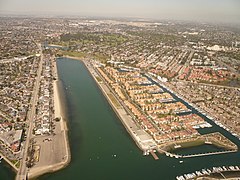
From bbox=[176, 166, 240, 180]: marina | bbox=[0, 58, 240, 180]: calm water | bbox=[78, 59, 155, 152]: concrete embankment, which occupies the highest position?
bbox=[78, 59, 155, 152]: concrete embankment

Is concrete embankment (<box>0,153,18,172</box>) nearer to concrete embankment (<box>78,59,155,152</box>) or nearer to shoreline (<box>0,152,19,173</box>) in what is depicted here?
shoreline (<box>0,152,19,173</box>)

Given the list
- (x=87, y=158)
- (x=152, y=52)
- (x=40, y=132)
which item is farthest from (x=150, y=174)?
(x=152, y=52)

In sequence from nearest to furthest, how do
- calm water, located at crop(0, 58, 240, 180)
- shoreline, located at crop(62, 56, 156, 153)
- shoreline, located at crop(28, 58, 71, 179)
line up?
shoreline, located at crop(28, 58, 71, 179) → calm water, located at crop(0, 58, 240, 180) → shoreline, located at crop(62, 56, 156, 153)

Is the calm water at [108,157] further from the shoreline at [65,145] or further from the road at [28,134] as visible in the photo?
the road at [28,134]

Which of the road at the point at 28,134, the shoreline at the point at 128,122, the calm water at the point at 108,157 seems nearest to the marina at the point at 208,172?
the calm water at the point at 108,157

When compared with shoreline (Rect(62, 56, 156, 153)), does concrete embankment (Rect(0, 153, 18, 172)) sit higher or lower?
lower

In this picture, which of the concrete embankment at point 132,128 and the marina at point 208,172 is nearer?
the marina at point 208,172

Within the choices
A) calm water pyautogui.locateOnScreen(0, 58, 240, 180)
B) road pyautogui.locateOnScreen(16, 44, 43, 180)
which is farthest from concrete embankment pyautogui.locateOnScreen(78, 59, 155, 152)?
road pyautogui.locateOnScreen(16, 44, 43, 180)

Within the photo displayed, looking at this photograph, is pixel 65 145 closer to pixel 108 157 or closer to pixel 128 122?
pixel 108 157

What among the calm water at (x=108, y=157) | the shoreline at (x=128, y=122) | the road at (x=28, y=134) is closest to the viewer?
the road at (x=28, y=134)

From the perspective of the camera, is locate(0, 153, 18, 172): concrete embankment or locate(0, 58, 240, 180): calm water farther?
locate(0, 58, 240, 180): calm water
